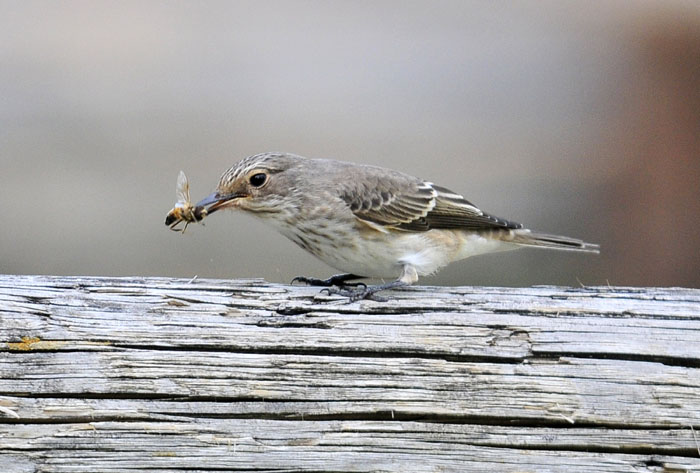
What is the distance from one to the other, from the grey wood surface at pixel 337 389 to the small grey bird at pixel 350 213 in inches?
49.3

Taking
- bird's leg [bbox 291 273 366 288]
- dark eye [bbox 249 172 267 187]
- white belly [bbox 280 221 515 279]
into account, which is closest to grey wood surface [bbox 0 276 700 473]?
bird's leg [bbox 291 273 366 288]

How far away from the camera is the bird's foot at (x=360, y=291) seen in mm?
4085

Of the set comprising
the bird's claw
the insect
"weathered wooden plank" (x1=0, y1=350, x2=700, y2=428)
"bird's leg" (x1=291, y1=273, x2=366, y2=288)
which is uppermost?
the insect

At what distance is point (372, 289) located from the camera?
4484mm

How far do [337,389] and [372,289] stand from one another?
3.47 ft

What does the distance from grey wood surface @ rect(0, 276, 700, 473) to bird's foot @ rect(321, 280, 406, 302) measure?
28 centimetres

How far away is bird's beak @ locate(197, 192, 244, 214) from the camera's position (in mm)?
5000

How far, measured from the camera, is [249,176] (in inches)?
205

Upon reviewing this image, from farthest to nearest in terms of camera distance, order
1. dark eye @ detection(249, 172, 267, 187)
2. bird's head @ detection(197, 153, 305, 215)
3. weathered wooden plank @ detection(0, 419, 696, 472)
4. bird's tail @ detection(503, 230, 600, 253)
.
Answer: bird's tail @ detection(503, 230, 600, 253) < dark eye @ detection(249, 172, 267, 187) < bird's head @ detection(197, 153, 305, 215) < weathered wooden plank @ detection(0, 419, 696, 472)

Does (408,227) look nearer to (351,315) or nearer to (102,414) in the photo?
(351,315)

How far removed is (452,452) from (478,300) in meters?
0.77

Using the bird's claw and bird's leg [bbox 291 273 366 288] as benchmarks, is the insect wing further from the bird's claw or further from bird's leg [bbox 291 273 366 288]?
the bird's claw

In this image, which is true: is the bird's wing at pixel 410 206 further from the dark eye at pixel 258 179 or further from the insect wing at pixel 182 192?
the insect wing at pixel 182 192

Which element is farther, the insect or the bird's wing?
the bird's wing
